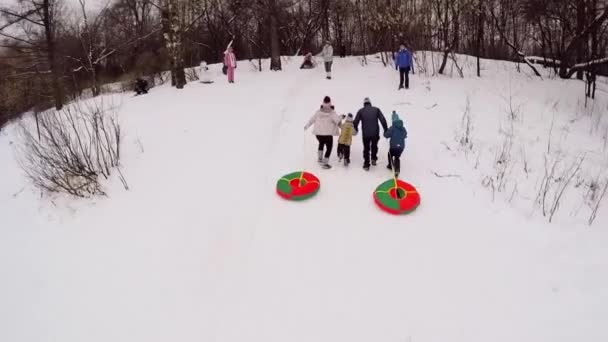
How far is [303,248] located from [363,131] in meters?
3.11

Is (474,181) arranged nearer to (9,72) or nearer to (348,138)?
(348,138)

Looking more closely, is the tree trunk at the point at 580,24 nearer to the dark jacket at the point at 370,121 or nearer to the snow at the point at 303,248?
the snow at the point at 303,248

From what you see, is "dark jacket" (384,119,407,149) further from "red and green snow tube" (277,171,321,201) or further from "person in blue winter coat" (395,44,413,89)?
"person in blue winter coat" (395,44,413,89)

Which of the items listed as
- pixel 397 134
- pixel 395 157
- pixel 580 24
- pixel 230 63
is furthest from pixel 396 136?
pixel 580 24

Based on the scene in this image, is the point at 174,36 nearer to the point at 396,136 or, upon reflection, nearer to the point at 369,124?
the point at 369,124

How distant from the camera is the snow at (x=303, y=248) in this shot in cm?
506

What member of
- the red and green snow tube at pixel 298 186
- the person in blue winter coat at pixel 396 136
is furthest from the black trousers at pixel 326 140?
the person in blue winter coat at pixel 396 136

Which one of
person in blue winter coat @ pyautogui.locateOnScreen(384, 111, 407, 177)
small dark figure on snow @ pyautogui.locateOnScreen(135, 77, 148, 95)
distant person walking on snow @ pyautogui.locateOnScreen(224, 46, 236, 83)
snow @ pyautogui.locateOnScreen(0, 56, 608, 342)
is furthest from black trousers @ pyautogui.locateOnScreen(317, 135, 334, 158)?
small dark figure on snow @ pyautogui.locateOnScreen(135, 77, 148, 95)

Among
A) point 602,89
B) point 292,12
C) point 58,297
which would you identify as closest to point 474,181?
point 58,297

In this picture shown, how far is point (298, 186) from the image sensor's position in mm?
7609

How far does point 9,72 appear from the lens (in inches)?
878

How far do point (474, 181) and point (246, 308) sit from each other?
5.17 meters

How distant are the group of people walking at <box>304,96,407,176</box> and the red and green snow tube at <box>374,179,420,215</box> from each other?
27.0 inches

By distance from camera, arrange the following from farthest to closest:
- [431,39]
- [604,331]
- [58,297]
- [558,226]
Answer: [431,39] < [558,226] < [58,297] < [604,331]
